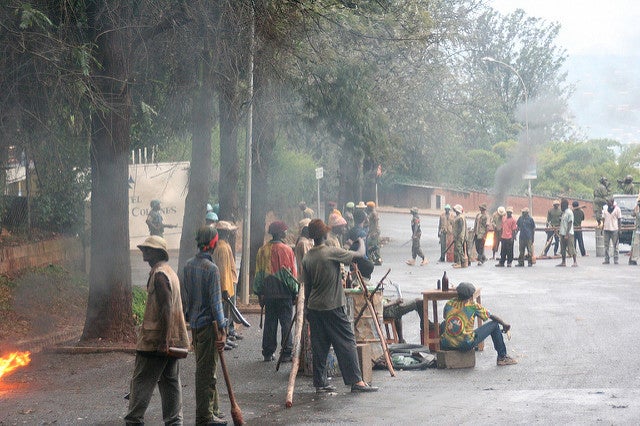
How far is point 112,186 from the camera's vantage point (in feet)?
45.4

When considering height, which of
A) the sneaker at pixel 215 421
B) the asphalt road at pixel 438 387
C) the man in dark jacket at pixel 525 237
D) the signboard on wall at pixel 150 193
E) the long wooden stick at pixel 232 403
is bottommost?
the asphalt road at pixel 438 387

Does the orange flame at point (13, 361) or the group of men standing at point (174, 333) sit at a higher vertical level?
the group of men standing at point (174, 333)

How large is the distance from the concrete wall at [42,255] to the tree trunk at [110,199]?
3987 millimetres

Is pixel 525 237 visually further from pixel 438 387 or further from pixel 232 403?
pixel 232 403

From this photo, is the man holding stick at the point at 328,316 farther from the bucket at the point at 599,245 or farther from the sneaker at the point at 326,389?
the bucket at the point at 599,245

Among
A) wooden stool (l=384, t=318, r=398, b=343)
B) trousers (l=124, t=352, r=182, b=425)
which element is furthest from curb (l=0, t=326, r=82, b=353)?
trousers (l=124, t=352, r=182, b=425)

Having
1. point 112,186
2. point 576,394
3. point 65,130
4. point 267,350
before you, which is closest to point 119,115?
point 112,186

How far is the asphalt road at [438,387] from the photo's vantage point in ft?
30.3

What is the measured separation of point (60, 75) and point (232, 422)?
4969 millimetres

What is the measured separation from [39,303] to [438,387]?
26.0 feet

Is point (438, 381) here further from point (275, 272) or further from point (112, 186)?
point (112, 186)

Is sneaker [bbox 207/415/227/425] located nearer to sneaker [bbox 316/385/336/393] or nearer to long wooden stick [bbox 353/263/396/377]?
sneaker [bbox 316/385/336/393]

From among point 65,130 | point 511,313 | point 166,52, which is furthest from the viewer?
point 511,313

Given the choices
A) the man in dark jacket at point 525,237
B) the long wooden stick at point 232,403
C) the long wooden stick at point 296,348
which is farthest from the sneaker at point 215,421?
the man in dark jacket at point 525,237
